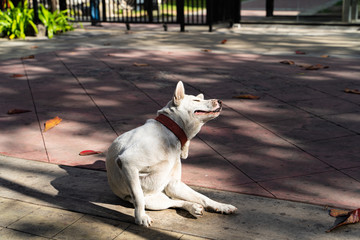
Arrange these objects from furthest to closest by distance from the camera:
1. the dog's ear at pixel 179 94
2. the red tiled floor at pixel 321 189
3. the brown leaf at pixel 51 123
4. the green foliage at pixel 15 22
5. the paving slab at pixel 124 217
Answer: the green foliage at pixel 15 22 → the brown leaf at pixel 51 123 → the red tiled floor at pixel 321 189 → the dog's ear at pixel 179 94 → the paving slab at pixel 124 217

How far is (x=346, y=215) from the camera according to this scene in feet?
11.1

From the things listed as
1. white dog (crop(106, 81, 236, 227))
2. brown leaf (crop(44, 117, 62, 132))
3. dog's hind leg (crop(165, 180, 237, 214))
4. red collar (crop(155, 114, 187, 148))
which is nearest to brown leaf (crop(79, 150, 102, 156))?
brown leaf (crop(44, 117, 62, 132))

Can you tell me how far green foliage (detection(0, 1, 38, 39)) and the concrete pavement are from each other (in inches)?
81.9

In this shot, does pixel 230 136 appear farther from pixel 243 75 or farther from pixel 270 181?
pixel 243 75

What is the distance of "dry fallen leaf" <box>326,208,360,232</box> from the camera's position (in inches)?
128

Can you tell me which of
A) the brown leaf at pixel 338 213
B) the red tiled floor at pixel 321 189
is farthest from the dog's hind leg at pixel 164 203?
the brown leaf at pixel 338 213

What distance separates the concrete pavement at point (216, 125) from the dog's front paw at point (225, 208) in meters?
0.05

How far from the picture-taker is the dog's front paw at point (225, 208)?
344 cm

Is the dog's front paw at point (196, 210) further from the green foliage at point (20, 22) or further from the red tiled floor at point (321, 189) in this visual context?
the green foliage at point (20, 22)

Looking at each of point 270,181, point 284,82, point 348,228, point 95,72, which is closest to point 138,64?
point 95,72

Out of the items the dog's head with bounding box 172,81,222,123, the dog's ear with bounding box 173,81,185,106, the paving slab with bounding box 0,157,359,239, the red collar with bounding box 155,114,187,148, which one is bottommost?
the paving slab with bounding box 0,157,359,239

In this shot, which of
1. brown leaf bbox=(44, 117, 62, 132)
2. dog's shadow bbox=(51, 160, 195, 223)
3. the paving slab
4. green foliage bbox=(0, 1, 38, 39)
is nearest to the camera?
the paving slab

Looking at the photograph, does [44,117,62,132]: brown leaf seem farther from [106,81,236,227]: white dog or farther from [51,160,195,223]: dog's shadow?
[106,81,236,227]: white dog

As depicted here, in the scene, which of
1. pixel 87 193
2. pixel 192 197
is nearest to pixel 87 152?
pixel 87 193
